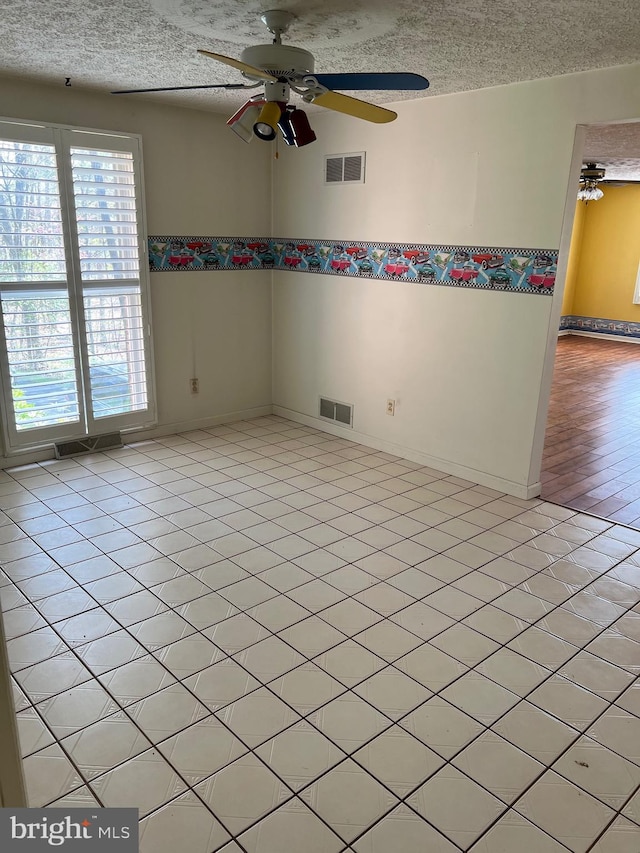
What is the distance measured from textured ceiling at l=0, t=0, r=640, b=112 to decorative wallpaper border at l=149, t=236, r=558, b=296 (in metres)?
0.93

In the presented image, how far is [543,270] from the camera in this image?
354 centimetres

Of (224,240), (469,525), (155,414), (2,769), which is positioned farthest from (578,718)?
(224,240)

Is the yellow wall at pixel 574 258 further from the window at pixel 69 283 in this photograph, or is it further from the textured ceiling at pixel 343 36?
the window at pixel 69 283

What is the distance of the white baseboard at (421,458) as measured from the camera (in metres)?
3.89

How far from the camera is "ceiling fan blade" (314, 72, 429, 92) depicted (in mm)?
2312

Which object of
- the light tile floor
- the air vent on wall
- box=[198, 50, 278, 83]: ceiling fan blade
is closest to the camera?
the light tile floor

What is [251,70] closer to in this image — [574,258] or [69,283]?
[69,283]

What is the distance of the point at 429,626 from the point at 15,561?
193 cm

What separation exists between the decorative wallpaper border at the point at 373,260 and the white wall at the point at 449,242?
60mm

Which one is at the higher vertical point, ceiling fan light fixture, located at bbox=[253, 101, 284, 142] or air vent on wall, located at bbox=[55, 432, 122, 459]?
ceiling fan light fixture, located at bbox=[253, 101, 284, 142]

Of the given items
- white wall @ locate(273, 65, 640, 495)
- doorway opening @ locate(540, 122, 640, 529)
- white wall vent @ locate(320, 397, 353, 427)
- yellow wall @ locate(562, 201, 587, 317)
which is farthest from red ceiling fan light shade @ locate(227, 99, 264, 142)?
yellow wall @ locate(562, 201, 587, 317)

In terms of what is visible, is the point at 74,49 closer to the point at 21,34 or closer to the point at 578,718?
the point at 21,34

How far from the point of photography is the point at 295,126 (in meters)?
2.56

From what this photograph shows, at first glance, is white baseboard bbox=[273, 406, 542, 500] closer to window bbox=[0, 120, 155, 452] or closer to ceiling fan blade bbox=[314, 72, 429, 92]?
window bbox=[0, 120, 155, 452]
